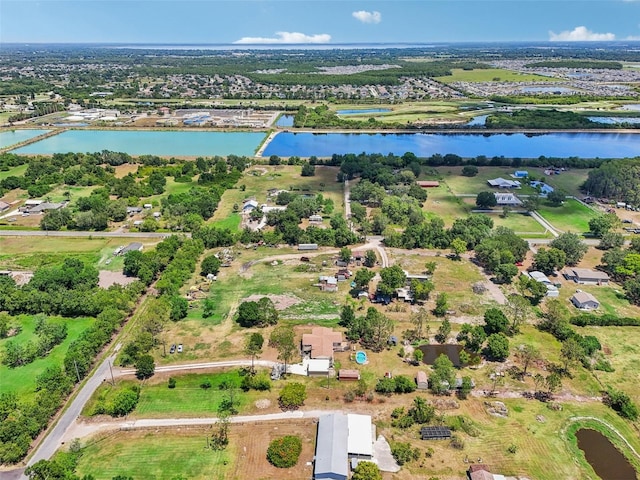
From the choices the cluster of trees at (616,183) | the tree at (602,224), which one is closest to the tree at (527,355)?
the tree at (602,224)

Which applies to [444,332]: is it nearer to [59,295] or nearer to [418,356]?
[418,356]

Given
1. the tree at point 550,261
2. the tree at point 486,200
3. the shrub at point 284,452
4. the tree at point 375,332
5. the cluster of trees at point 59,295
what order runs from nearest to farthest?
the shrub at point 284,452
the tree at point 375,332
the cluster of trees at point 59,295
the tree at point 550,261
the tree at point 486,200

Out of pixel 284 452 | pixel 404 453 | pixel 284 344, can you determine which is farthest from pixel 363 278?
pixel 284 452

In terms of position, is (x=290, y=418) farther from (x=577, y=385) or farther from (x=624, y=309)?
(x=624, y=309)

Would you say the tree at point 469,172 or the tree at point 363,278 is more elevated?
the tree at point 469,172

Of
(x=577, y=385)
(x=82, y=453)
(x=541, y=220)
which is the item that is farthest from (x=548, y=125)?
(x=82, y=453)

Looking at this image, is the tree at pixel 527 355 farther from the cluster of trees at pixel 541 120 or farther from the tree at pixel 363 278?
the cluster of trees at pixel 541 120
